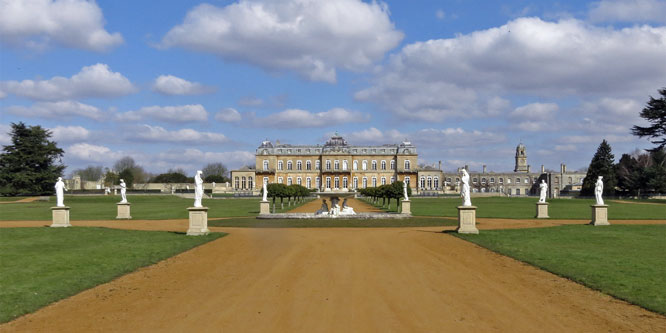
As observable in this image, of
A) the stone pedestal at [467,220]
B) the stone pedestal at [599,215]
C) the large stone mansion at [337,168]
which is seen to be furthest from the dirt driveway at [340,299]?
the large stone mansion at [337,168]

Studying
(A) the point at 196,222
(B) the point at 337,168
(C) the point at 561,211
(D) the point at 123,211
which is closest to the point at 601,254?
(A) the point at 196,222

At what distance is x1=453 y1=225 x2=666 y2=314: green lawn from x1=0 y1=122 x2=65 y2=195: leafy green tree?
2609 inches

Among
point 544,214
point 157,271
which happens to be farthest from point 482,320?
point 544,214

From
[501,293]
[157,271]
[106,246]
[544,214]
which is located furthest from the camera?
[544,214]

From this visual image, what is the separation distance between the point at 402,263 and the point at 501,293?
3.94 m

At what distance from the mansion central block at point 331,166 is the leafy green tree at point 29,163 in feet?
129

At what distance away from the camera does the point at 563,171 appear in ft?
402

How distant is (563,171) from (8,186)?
361 feet

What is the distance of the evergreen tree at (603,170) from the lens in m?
80.8

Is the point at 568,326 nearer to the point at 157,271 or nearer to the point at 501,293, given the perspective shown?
the point at 501,293

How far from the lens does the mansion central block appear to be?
107250 millimetres

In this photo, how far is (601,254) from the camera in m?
15.1

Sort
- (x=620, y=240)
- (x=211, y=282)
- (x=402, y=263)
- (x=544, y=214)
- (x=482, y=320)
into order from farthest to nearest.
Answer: (x=544, y=214) → (x=620, y=240) → (x=402, y=263) → (x=211, y=282) → (x=482, y=320)

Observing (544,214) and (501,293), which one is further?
(544,214)
